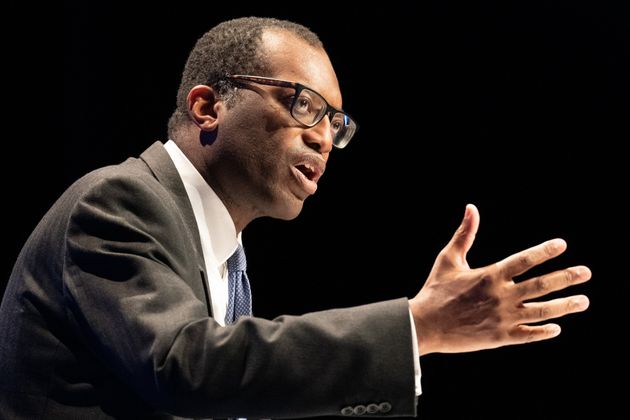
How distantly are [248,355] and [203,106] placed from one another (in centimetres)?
97

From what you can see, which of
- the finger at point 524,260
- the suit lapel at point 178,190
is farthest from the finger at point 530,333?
the suit lapel at point 178,190

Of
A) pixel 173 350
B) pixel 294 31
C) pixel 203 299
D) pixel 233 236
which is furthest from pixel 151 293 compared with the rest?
pixel 294 31

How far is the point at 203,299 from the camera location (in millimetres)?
1740

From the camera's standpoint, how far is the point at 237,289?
2162 millimetres

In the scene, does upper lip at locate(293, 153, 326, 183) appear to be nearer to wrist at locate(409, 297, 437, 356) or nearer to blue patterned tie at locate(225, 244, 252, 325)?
blue patterned tie at locate(225, 244, 252, 325)

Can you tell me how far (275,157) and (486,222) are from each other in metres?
1.76

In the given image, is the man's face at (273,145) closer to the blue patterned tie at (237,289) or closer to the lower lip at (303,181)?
the lower lip at (303,181)

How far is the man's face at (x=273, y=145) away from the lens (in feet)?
6.89

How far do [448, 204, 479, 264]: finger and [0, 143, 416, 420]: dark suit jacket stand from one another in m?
0.17

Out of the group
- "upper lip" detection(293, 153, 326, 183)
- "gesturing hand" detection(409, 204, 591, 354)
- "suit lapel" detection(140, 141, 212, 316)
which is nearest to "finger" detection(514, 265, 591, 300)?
"gesturing hand" detection(409, 204, 591, 354)

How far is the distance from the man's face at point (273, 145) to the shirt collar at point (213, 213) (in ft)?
0.22

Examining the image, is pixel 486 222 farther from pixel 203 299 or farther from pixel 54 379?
pixel 54 379

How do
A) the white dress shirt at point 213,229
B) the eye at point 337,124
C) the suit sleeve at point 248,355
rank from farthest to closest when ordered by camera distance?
the eye at point 337,124 < the white dress shirt at point 213,229 < the suit sleeve at point 248,355

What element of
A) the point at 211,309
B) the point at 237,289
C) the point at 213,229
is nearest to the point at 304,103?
the point at 213,229
